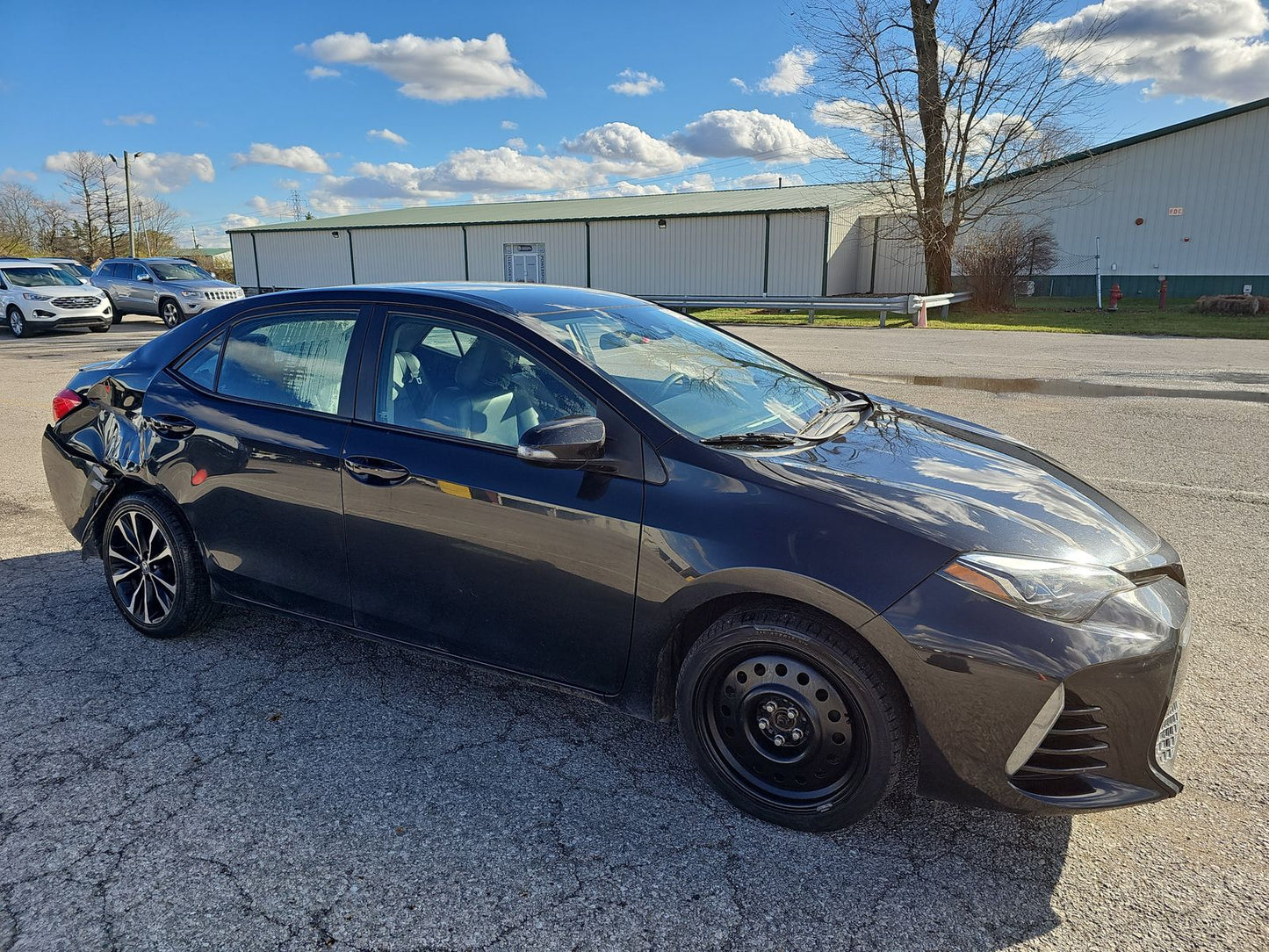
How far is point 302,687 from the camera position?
3516 millimetres

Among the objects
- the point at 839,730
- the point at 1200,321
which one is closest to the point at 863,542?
the point at 839,730

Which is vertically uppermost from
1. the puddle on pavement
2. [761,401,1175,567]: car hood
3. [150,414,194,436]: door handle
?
[150,414,194,436]: door handle

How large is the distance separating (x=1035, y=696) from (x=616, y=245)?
34220 millimetres

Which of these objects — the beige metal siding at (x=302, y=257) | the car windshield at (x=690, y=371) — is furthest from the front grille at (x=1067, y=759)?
the beige metal siding at (x=302, y=257)

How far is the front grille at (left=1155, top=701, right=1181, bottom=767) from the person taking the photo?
237 centimetres

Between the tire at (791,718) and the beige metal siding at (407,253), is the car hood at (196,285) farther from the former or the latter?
the tire at (791,718)

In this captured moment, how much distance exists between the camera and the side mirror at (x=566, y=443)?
8.70 ft

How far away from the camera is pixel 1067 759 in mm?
2320

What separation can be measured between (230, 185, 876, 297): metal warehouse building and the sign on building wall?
0.05m

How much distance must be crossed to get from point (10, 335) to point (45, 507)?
65.5ft

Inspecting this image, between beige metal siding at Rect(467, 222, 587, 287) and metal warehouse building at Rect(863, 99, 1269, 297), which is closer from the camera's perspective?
metal warehouse building at Rect(863, 99, 1269, 297)

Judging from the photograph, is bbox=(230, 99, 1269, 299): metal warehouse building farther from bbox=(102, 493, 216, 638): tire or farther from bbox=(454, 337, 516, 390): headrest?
bbox=(454, 337, 516, 390): headrest

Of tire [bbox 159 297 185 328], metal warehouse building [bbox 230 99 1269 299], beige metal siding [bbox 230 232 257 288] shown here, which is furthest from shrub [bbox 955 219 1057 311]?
beige metal siding [bbox 230 232 257 288]

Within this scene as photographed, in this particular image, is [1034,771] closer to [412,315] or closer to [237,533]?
[412,315]
